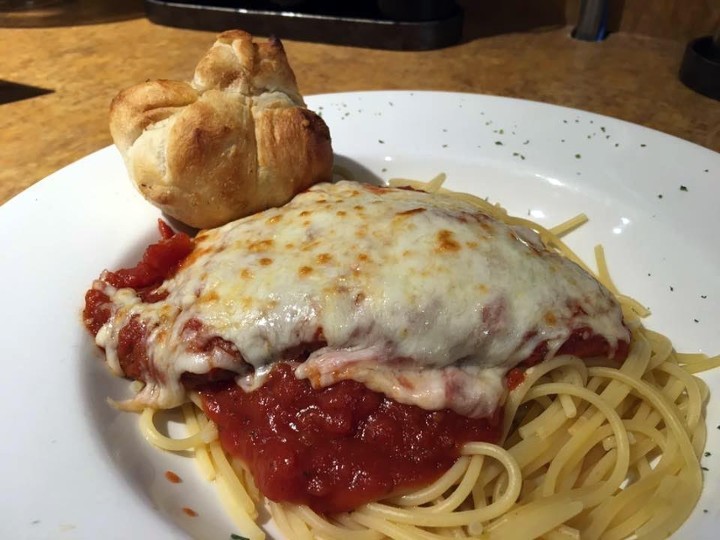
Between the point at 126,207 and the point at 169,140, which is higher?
the point at 169,140

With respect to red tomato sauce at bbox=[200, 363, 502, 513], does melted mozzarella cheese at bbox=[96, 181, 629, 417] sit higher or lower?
higher

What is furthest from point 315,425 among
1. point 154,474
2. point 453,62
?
point 453,62

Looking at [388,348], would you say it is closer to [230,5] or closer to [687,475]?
[687,475]

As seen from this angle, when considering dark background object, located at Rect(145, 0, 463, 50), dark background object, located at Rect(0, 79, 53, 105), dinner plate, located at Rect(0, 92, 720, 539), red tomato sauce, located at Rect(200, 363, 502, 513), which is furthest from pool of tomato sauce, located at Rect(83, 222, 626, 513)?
dark background object, located at Rect(145, 0, 463, 50)

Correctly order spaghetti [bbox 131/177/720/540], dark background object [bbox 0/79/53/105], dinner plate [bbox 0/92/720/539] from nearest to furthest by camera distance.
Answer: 1. dinner plate [bbox 0/92/720/539]
2. spaghetti [bbox 131/177/720/540]
3. dark background object [bbox 0/79/53/105]

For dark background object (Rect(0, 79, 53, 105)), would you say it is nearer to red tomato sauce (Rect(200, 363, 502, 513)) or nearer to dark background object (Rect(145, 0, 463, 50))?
dark background object (Rect(145, 0, 463, 50))

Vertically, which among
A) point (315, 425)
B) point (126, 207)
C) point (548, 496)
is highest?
point (126, 207)

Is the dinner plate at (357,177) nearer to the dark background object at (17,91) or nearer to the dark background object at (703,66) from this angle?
the dark background object at (703,66)
